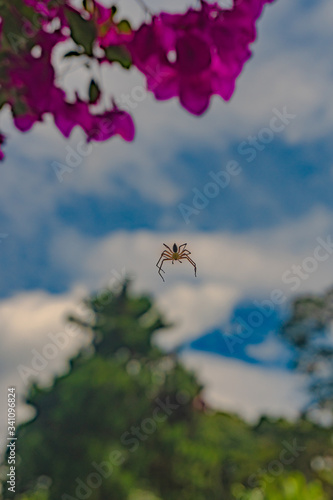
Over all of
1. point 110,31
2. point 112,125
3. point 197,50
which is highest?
point 110,31

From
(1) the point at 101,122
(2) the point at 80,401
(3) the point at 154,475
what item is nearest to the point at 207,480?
(3) the point at 154,475

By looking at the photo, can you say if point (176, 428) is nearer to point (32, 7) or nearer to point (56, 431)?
point (56, 431)
